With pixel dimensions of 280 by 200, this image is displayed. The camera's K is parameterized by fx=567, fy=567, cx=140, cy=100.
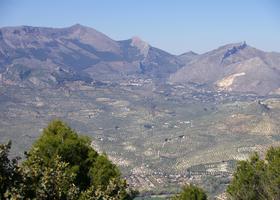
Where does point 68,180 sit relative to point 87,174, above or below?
above

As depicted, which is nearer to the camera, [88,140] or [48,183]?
[48,183]

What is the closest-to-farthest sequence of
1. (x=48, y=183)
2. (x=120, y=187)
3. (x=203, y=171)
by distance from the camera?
(x=48, y=183) → (x=120, y=187) → (x=203, y=171)

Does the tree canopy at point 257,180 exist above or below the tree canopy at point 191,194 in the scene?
above

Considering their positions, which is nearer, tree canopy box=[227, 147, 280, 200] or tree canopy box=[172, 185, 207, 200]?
tree canopy box=[227, 147, 280, 200]

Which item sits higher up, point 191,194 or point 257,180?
point 257,180

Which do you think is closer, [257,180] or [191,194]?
[257,180]

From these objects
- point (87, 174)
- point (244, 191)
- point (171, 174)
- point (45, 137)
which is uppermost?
point (45, 137)

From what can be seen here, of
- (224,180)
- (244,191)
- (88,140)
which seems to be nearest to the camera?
(88,140)

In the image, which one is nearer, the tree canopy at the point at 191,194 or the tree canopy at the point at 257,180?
the tree canopy at the point at 257,180

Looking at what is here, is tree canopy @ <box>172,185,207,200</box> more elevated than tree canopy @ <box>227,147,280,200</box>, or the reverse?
tree canopy @ <box>227,147,280,200</box>

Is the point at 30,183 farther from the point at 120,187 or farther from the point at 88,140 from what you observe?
the point at 88,140

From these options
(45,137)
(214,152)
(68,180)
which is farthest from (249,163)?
(214,152)
